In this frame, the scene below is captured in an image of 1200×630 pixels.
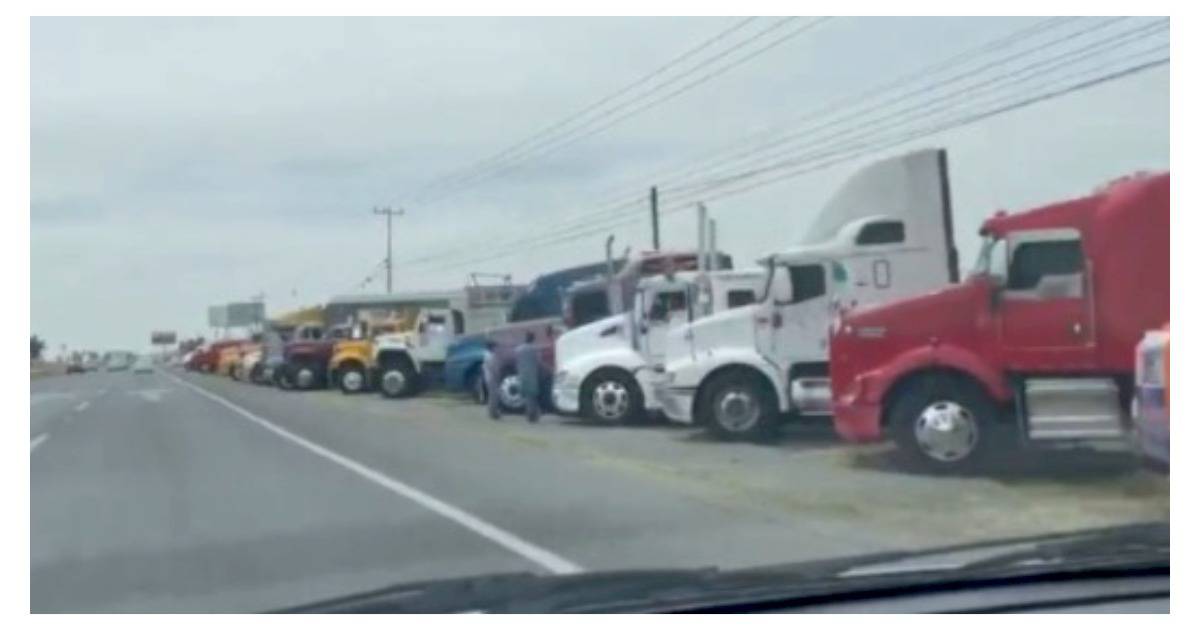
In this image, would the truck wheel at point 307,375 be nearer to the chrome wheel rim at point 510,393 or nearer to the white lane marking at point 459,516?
the chrome wheel rim at point 510,393

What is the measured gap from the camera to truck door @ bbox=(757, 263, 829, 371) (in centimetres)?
1869

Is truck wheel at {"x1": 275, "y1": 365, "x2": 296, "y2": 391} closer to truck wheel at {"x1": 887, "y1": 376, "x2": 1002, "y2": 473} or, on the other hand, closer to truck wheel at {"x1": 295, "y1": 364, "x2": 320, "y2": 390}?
truck wheel at {"x1": 295, "y1": 364, "x2": 320, "y2": 390}

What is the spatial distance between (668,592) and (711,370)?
47.9 ft

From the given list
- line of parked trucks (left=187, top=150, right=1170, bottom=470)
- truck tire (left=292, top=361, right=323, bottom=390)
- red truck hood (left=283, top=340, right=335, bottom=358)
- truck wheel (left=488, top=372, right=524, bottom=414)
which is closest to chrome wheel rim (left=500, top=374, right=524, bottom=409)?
truck wheel (left=488, top=372, right=524, bottom=414)

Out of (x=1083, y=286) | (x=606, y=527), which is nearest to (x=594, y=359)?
(x=1083, y=286)

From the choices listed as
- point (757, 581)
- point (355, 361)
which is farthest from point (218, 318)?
point (355, 361)

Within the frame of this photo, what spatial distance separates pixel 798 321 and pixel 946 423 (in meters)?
4.22

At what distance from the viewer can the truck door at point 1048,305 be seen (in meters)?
14.6

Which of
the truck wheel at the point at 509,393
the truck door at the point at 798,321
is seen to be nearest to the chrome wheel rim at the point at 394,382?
the truck wheel at the point at 509,393

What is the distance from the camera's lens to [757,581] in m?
5.28

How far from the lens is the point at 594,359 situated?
23953 mm

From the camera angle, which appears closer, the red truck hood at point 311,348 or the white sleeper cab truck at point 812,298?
the white sleeper cab truck at point 812,298

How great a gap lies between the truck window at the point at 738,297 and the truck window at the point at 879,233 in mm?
3269

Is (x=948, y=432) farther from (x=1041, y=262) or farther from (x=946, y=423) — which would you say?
(x=1041, y=262)
